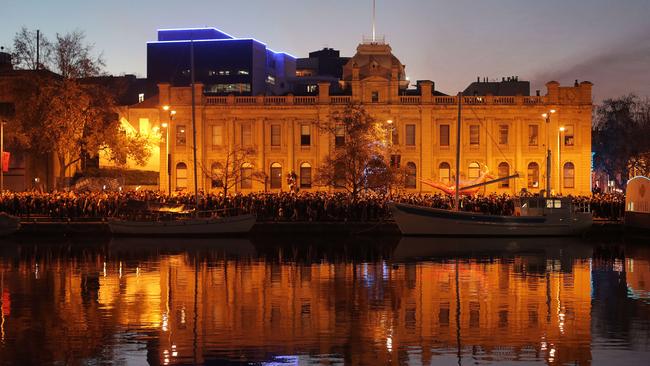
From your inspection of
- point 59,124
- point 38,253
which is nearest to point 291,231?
point 38,253

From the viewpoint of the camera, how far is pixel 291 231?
187 feet

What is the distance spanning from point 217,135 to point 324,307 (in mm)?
63992

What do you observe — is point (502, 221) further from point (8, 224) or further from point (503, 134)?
point (503, 134)

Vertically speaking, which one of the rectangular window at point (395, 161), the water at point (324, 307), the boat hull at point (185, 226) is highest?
the rectangular window at point (395, 161)

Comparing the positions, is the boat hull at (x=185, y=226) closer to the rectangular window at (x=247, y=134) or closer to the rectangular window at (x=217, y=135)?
the rectangular window at (x=217, y=135)

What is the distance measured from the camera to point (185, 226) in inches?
2192

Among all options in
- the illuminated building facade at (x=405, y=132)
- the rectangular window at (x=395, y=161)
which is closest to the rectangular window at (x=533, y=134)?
the illuminated building facade at (x=405, y=132)

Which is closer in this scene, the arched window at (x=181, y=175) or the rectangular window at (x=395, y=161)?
the rectangular window at (x=395, y=161)

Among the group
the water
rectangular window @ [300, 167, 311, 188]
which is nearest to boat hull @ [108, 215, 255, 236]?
the water

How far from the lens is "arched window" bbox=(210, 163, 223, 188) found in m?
84.1

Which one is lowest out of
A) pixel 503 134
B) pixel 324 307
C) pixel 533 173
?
pixel 324 307

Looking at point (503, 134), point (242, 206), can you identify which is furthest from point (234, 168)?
point (503, 134)

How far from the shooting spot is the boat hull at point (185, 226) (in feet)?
181

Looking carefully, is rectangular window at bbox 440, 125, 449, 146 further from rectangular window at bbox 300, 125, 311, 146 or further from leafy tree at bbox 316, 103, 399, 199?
leafy tree at bbox 316, 103, 399, 199
